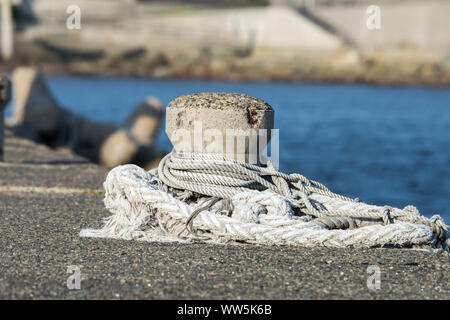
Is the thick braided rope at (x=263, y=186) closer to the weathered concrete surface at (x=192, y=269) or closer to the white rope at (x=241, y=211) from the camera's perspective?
the white rope at (x=241, y=211)

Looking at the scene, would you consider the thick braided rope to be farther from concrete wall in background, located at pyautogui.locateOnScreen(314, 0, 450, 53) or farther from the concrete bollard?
concrete wall in background, located at pyautogui.locateOnScreen(314, 0, 450, 53)

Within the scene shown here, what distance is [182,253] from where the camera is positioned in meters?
3.99

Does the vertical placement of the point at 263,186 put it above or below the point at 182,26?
above

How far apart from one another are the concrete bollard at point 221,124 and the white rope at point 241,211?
0.10 m

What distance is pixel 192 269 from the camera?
12.0 ft

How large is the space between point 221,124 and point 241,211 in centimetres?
60

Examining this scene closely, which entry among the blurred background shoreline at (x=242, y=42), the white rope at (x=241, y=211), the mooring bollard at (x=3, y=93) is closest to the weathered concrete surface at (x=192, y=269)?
the white rope at (x=241, y=211)

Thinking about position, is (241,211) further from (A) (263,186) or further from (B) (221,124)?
(B) (221,124)

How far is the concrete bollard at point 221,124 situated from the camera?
4574mm

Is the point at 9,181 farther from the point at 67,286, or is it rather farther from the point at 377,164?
the point at 377,164

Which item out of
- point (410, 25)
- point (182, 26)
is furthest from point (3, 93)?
point (410, 25)

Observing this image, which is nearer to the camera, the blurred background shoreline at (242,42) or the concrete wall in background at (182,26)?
the blurred background shoreline at (242,42)

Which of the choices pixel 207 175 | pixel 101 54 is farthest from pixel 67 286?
pixel 101 54
